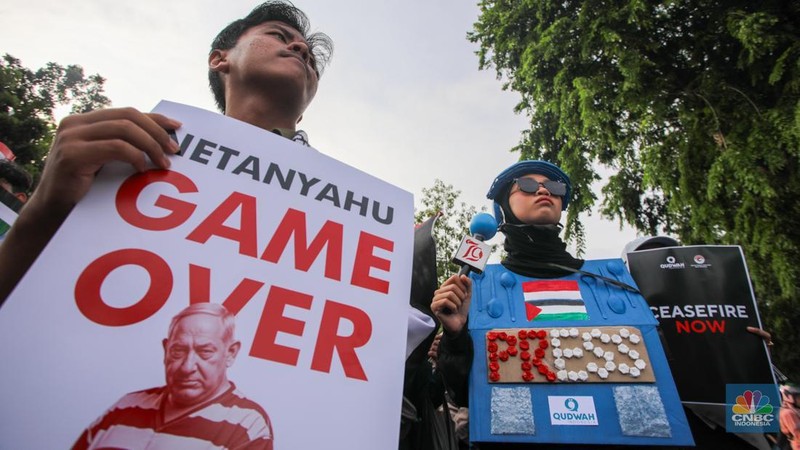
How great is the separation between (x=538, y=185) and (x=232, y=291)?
2127 millimetres

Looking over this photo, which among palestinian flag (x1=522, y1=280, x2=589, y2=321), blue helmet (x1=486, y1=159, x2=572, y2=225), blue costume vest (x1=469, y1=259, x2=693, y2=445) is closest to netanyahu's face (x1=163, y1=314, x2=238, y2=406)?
blue costume vest (x1=469, y1=259, x2=693, y2=445)

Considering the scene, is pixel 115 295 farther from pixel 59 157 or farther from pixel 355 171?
pixel 355 171

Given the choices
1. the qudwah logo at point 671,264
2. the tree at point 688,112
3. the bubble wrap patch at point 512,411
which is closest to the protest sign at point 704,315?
the qudwah logo at point 671,264

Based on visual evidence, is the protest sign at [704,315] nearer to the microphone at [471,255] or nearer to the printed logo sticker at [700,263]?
the printed logo sticker at [700,263]

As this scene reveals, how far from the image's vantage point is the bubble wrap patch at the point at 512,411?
4.97 feet

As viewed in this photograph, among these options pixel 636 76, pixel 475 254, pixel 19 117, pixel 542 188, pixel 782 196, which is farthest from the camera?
pixel 19 117

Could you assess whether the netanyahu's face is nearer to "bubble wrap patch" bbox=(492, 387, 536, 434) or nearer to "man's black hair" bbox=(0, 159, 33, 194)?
"bubble wrap patch" bbox=(492, 387, 536, 434)

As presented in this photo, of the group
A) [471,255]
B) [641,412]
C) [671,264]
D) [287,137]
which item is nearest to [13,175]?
[287,137]

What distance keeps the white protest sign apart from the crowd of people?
0.04 metres

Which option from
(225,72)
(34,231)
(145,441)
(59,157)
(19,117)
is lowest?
(145,441)

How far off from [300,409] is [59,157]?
66cm

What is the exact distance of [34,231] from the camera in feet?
2.60

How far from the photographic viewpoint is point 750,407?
1720 millimetres

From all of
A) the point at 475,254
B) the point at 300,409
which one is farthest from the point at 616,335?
the point at 300,409
